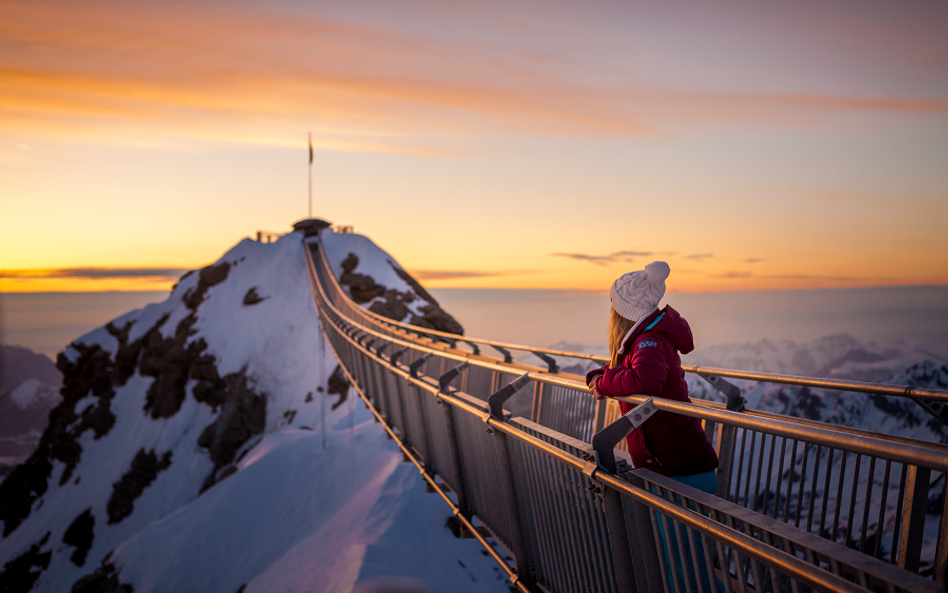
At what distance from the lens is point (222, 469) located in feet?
160

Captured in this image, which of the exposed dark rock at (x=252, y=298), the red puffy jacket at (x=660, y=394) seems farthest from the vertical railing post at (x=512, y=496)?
the exposed dark rock at (x=252, y=298)

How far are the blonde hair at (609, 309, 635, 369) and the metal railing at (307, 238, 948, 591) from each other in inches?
11.6

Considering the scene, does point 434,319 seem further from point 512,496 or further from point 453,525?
point 512,496

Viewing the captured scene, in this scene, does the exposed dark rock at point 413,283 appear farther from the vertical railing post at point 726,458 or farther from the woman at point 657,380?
the woman at point 657,380

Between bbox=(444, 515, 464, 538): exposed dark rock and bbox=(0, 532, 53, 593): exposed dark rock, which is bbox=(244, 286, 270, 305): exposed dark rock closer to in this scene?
bbox=(0, 532, 53, 593): exposed dark rock

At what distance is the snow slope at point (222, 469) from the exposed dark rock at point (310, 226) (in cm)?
185

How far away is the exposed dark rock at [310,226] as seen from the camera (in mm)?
78062

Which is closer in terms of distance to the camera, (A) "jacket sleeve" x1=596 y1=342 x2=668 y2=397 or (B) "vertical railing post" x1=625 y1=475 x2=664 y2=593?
(B) "vertical railing post" x1=625 y1=475 x2=664 y2=593

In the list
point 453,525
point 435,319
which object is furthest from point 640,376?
point 435,319

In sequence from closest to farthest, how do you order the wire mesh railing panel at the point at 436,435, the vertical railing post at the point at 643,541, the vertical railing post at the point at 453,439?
the vertical railing post at the point at 643,541 → the vertical railing post at the point at 453,439 → the wire mesh railing panel at the point at 436,435

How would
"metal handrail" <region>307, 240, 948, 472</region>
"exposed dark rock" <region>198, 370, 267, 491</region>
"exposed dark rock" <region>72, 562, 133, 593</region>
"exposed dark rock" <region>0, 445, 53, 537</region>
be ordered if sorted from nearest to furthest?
1. "metal handrail" <region>307, 240, 948, 472</region>
2. "exposed dark rock" <region>72, 562, 133, 593</region>
3. "exposed dark rock" <region>198, 370, 267, 491</region>
4. "exposed dark rock" <region>0, 445, 53, 537</region>

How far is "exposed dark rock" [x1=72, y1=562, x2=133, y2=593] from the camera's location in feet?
97.3

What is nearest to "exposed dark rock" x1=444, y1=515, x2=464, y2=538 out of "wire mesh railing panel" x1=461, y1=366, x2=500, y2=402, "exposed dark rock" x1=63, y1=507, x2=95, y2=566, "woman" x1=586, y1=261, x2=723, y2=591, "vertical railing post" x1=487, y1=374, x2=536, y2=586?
"wire mesh railing panel" x1=461, y1=366, x2=500, y2=402

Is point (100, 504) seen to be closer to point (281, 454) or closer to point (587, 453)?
point (281, 454)
